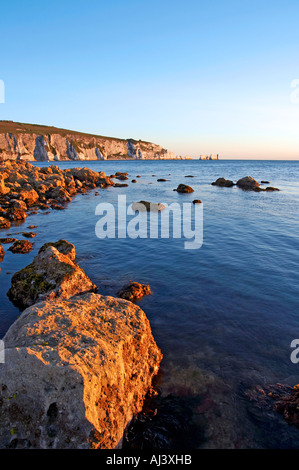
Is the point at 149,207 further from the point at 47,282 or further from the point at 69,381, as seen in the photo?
the point at 69,381

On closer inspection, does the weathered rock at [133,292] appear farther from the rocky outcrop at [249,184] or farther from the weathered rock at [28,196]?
the rocky outcrop at [249,184]

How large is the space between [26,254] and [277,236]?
2209 centimetres

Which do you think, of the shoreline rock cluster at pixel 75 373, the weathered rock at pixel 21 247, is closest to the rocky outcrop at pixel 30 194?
the weathered rock at pixel 21 247

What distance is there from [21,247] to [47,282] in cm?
922

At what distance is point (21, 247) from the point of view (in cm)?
2050

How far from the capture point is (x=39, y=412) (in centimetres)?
532

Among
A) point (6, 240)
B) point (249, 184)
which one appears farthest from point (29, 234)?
point (249, 184)

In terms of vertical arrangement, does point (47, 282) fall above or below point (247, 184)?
below

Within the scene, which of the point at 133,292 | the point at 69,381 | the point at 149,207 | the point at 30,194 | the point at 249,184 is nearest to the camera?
the point at 69,381

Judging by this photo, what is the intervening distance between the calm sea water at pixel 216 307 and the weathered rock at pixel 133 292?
0.39 metres

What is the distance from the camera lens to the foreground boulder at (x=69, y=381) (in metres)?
5.33
